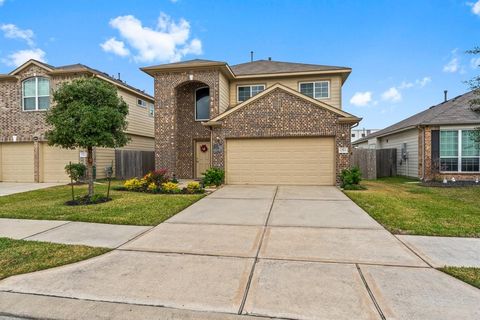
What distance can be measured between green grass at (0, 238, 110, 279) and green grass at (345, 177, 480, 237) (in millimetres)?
5865

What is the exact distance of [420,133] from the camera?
1437cm

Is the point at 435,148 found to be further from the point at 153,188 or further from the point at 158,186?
the point at 153,188

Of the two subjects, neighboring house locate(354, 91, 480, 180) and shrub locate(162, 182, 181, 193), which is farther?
neighboring house locate(354, 91, 480, 180)

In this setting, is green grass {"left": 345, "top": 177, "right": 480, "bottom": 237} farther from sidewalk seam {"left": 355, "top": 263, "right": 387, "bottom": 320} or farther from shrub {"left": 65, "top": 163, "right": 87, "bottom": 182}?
shrub {"left": 65, "top": 163, "right": 87, "bottom": 182}

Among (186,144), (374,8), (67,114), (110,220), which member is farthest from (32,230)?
(374,8)

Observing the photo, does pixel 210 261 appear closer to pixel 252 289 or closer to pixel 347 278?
pixel 252 289

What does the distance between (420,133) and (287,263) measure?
1369 cm

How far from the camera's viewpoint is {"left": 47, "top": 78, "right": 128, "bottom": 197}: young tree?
8.52m

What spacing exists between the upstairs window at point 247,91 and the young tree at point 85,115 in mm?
8204

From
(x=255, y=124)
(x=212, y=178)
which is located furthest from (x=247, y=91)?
(x=212, y=178)

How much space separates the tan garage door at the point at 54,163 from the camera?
14.7 meters

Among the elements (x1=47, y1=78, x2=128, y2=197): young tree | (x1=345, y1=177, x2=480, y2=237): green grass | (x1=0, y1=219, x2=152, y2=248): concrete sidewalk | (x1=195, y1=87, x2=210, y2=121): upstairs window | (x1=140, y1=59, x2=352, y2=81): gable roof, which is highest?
(x1=140, y1=59, x2=352, y2=81): gable roof

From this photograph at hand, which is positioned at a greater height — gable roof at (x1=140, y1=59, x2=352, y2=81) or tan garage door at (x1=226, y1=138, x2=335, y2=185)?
gable roof at (x1=140, y1=59, x2=352, y2=81)

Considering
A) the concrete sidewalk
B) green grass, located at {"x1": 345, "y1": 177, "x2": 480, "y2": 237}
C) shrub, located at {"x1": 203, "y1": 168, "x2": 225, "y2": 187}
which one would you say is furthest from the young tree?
green grass, located at {"x1": 345, "y1": 177, "x2": 480, "y2": 237}
